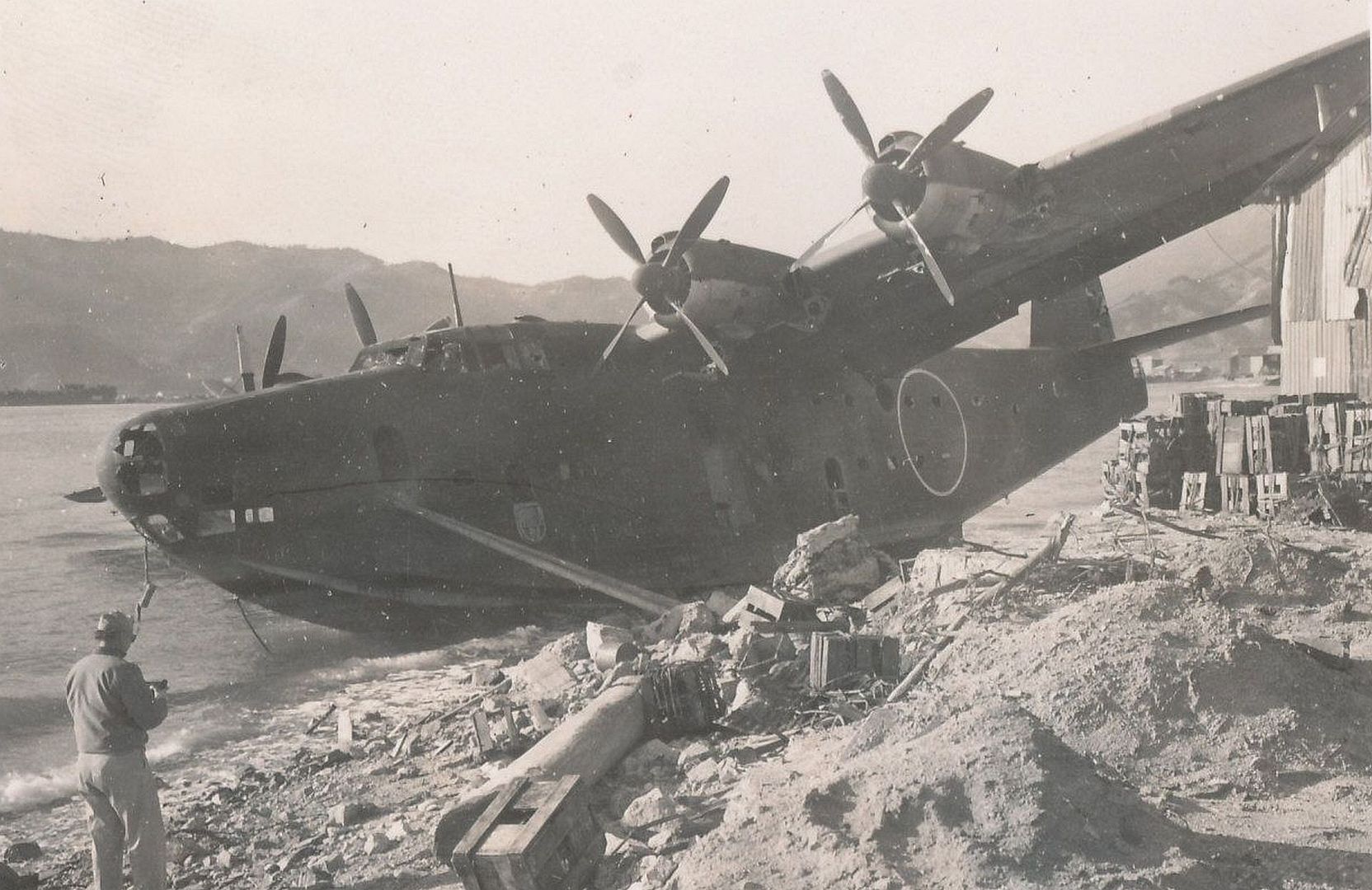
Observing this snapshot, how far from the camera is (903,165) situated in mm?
13344

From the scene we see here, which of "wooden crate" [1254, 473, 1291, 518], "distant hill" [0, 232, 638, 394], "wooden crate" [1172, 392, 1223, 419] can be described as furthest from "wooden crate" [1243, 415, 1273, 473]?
"distant hill" [0, 232, 638, 394]

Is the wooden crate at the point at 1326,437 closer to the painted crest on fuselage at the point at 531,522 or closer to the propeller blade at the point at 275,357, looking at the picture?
the painted crest on fuselage at the point at 531,522

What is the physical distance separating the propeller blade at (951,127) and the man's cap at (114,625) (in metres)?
10.6

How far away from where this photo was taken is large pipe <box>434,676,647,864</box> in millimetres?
6047

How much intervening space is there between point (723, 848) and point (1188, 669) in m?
3.22

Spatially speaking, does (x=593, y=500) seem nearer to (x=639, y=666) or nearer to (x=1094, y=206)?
(x=639, y=666)

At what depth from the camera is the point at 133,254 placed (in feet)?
294

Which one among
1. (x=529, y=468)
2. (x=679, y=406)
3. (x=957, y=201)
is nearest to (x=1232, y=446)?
(x=957, y=201)

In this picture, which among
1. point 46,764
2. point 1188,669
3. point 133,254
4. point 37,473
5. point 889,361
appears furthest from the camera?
point 133,254

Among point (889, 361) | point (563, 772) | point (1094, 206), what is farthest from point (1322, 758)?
point (889, 361)

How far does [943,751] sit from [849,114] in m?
11.0

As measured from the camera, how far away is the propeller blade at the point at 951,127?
12.8 m

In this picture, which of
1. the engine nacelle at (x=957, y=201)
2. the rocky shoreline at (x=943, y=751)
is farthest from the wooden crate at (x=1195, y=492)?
the engine nacelle at (x=957, y=201)

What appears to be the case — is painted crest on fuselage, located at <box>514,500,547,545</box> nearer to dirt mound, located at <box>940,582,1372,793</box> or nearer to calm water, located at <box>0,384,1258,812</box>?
calm water, located at <box>0,384,1258,812</box>
